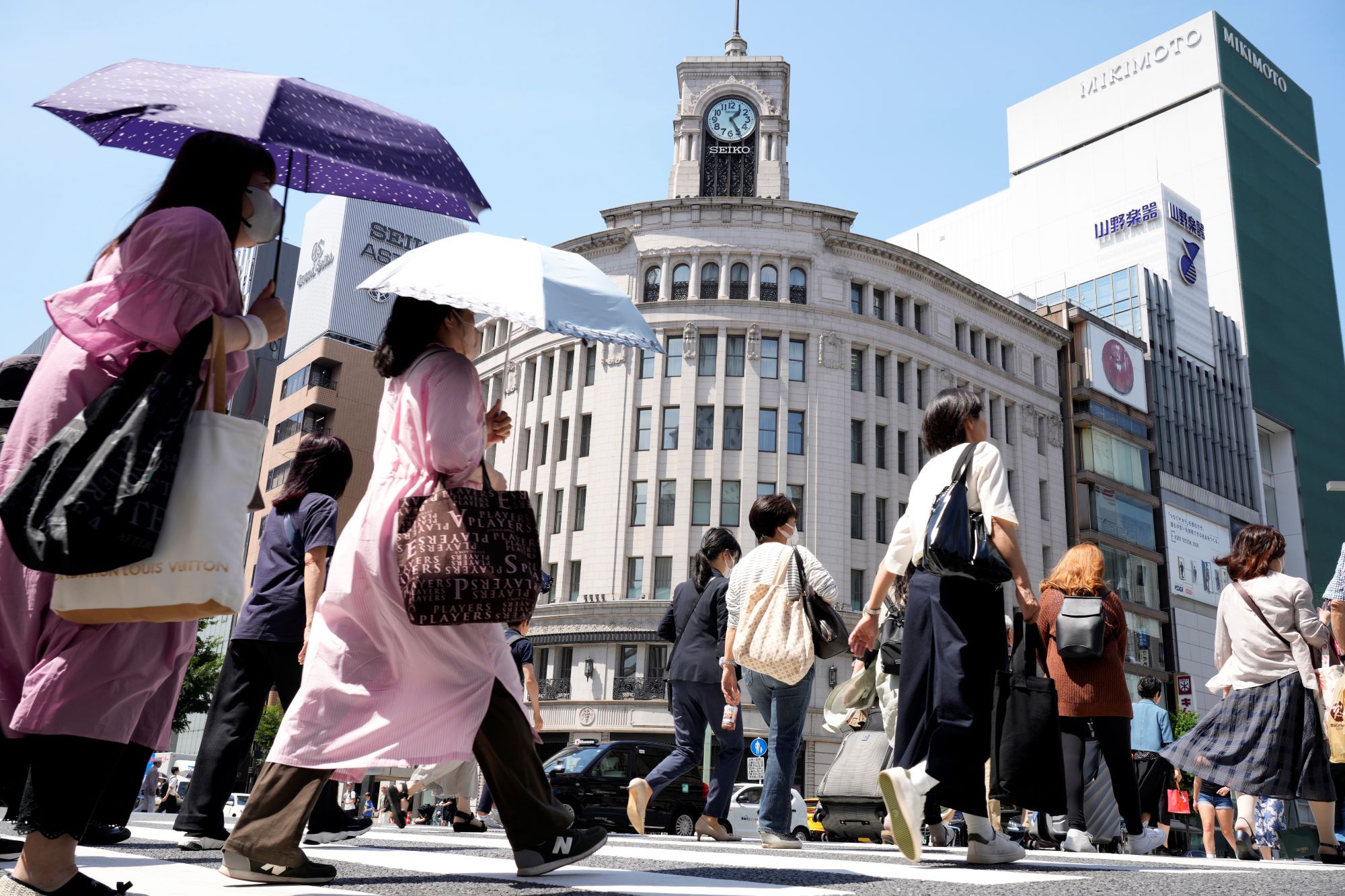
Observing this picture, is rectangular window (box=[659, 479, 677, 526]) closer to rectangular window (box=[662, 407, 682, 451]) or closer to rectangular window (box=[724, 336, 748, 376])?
rectangular window (box=[662, 407, 682, 451])

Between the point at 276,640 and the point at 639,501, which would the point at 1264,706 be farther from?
the point at 639,501

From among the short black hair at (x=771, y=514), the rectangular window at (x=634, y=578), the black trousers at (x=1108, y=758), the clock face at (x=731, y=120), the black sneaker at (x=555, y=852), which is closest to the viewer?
the black sneaker at (x=555, y=852)

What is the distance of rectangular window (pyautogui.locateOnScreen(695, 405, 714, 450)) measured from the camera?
135 ft

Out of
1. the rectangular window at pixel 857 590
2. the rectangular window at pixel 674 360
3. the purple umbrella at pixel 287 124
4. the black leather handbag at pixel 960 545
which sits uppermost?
the rectangular window at pixel 674 360

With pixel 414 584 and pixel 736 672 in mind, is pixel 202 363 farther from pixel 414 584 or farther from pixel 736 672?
pixel 736 672

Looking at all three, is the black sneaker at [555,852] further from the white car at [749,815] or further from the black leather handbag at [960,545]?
the white car at [749,815]

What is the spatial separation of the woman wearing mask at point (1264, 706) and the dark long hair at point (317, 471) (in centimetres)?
467

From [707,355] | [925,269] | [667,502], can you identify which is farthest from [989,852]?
[925,269]

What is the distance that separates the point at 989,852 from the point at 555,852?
191 centimetres

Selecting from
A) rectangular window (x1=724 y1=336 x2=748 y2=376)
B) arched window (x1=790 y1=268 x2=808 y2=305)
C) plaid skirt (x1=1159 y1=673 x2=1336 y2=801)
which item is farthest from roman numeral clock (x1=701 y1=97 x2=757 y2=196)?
plaid skirt (x1=1159 y1=673 x2=1336 y2=801)

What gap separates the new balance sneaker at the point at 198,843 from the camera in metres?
4.33

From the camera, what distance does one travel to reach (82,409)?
259cm

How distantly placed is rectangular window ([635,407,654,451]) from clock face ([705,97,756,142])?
15.9 metres

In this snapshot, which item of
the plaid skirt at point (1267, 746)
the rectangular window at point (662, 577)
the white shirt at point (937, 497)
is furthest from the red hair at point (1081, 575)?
the rectangular window at point (662, 577)
